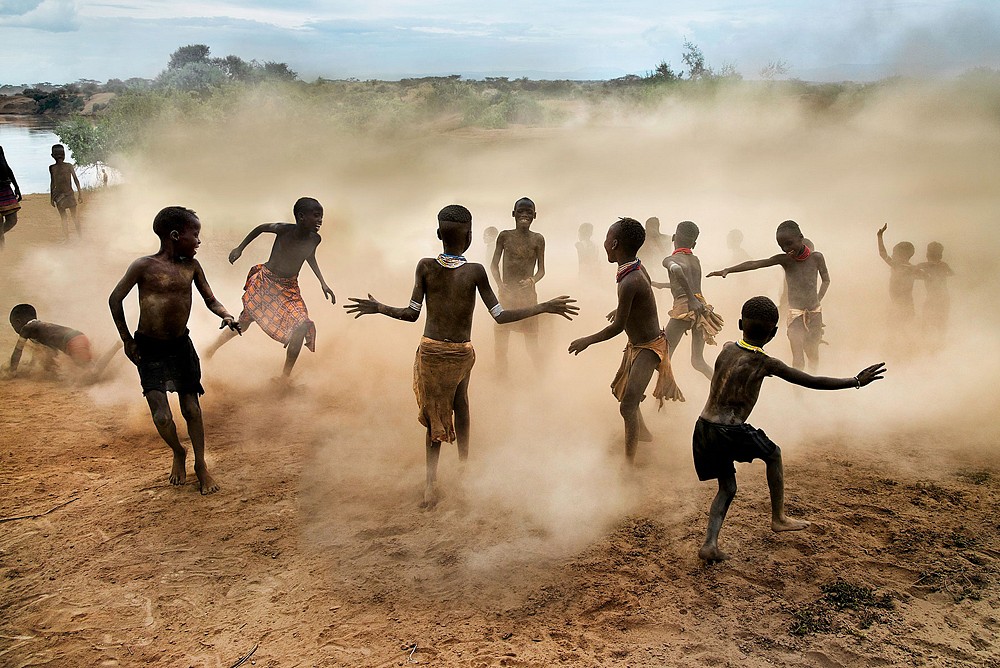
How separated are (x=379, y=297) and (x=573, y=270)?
3408mm

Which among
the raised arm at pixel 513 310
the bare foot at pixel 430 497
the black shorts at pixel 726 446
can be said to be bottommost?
the bare foot at pixel 430 497

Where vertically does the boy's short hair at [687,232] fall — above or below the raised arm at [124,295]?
above

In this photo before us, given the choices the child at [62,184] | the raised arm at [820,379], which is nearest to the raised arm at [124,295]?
the raised arm at [820,379]

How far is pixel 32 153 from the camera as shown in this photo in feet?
121

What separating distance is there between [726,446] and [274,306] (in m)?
4.61

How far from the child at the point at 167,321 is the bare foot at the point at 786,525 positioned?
3757 mm

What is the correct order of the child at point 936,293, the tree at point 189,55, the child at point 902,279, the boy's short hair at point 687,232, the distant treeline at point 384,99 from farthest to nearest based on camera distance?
1. the tree at point 189,55
2. the distant treeline at point 384,99
3. the child at point 902,279
4. the child at point 936,293
5. the boy's short hair at point 687,232

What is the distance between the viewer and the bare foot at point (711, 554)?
3.97 m

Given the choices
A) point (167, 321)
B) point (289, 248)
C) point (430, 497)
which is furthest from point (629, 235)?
point (289, 248)

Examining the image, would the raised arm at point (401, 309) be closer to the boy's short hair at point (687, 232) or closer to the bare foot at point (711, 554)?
the bare foot at point (711, 554)

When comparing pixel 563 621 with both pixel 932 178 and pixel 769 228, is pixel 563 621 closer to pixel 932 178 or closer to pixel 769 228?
pixel 769 228

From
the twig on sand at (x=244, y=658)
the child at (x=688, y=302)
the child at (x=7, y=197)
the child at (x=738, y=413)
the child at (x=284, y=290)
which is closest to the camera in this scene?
the twig on sand at (x=244, y=658)

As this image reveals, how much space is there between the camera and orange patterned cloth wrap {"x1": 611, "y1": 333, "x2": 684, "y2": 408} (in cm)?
507

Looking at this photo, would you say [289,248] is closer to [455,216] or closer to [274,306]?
[274,306]
